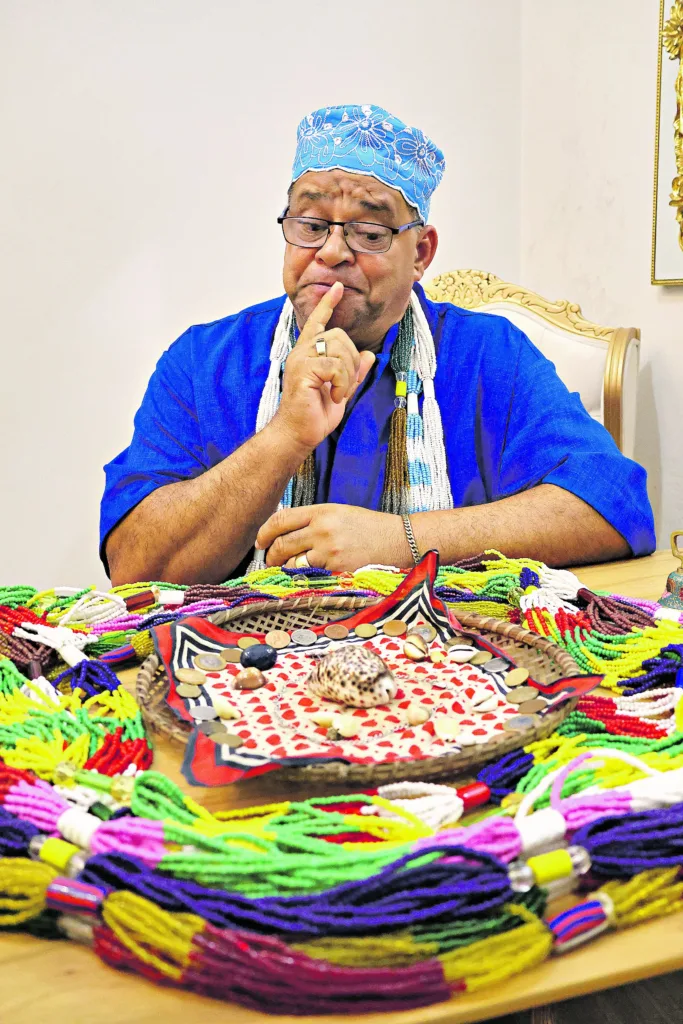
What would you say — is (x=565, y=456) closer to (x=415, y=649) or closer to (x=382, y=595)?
(x=382, y=595)

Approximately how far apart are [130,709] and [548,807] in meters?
0.32

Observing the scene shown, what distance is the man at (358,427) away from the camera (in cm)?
130

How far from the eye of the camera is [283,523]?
1221mm

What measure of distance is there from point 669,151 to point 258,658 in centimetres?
195

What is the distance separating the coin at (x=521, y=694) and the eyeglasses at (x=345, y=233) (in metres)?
0.98

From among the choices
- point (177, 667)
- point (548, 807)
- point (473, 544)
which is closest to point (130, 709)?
point (177, 667)

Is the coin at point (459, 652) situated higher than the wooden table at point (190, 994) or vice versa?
the coin at point (459, 652)

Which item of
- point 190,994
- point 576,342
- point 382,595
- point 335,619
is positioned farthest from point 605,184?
point 190,994

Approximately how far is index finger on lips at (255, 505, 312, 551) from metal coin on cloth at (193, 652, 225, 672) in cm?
52

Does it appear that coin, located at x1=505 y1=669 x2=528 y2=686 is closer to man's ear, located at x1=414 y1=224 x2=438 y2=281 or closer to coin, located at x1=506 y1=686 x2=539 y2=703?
coin, located at x1=506 y1=686 x2=539 y2=703

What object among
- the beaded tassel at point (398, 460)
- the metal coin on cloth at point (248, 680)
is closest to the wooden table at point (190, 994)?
the metal coin on cloth at point (248, 680)

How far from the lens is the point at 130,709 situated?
26.9 inches

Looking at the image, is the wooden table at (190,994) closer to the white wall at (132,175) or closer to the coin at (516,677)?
the coin at (516,677)

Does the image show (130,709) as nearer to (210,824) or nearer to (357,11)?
(210,824)
